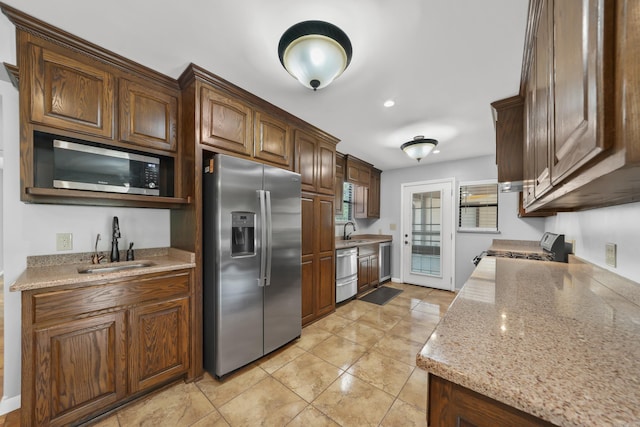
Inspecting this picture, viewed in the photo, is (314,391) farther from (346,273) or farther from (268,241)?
(346,273)

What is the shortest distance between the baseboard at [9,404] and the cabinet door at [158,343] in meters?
0.76

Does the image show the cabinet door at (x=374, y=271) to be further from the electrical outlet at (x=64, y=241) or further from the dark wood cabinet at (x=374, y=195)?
the electrical outlet at (x=64, y=241)

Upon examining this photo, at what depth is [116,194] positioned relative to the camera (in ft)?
5.44

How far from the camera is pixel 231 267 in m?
1.85

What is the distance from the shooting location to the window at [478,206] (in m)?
3.96

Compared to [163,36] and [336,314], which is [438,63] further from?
[336,314]

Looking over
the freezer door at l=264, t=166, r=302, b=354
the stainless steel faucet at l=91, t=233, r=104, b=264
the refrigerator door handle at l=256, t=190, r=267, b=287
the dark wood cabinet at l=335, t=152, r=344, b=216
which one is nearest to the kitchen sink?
the stainless steel faucet at l=91, t=233, r=104, b=264

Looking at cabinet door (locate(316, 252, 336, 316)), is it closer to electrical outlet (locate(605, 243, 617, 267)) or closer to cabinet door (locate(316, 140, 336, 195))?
cabinet door (locate(316, 140, 336, 195))

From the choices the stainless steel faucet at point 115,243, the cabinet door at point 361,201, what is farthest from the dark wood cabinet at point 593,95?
the cabinet door at point 361,201

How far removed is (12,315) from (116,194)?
1025 millimetres

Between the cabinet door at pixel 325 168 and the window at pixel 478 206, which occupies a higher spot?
the cabinet door at pixel 325 168

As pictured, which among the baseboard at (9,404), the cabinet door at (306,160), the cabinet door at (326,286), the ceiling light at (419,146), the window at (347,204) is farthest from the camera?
the window at (347,204)

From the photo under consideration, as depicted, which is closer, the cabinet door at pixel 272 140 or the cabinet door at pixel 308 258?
the cabinet door at pixel 272 140

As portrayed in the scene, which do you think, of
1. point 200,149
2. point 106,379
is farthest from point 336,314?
point 200,149
